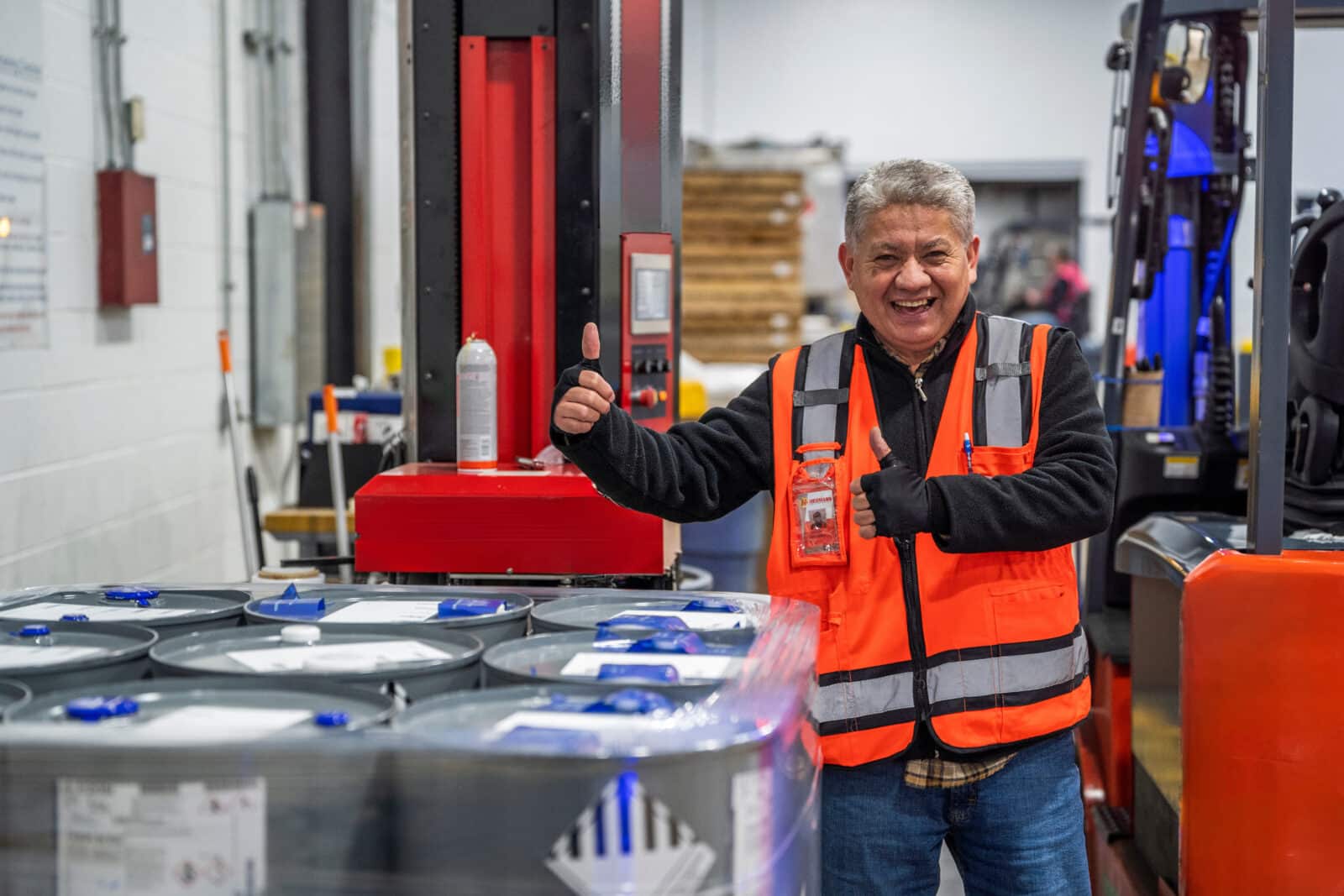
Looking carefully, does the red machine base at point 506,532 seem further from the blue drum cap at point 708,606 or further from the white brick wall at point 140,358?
the white brick wall at point 140,358

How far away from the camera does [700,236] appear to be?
990 centimetres

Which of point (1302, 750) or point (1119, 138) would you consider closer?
point (1302, 750)

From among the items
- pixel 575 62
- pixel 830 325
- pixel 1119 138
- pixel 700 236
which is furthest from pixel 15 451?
pixel 830 325

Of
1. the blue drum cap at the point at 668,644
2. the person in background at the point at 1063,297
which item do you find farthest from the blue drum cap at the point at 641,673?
the person in background at the point at 1063,297

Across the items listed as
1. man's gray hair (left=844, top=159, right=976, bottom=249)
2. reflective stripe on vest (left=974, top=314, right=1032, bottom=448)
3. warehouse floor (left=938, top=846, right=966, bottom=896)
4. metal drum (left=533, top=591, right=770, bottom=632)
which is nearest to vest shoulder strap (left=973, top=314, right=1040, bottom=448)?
reflective stripe on vest (left=974, top=314, right=1032, bottom=448)

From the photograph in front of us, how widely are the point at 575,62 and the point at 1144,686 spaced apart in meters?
2.10

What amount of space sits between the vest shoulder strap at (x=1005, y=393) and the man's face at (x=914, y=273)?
97 millimetres

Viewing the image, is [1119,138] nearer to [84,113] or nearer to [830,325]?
[84,113]

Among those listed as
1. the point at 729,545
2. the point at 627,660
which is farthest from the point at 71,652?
the point at 729,545

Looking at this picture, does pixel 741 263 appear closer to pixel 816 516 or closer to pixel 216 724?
pixel 816 516

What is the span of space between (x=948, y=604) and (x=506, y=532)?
1092 mm

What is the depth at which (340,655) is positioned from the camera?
1.97 meters

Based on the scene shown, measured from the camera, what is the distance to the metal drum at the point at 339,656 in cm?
184

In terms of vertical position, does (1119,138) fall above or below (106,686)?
above
